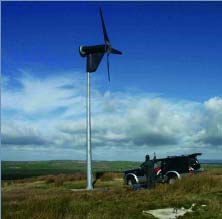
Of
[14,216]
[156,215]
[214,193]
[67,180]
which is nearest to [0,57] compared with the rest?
[14,216]

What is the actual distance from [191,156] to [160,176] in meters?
2.29

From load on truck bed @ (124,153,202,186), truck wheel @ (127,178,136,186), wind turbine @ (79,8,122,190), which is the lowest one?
truck wheel @ (127,178,136,186)

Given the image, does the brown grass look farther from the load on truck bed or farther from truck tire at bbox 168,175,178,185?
the load on truck bed

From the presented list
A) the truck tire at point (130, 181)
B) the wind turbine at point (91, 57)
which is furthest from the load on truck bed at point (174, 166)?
the wind turbine at point (91, 57)

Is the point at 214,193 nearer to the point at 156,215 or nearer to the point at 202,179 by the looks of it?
the point at 202,179

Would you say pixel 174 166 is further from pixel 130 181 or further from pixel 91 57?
pixel 91 57

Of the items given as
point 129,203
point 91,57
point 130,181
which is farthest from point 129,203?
point 91,57

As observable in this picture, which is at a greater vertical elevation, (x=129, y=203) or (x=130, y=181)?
(x=130, y=181)

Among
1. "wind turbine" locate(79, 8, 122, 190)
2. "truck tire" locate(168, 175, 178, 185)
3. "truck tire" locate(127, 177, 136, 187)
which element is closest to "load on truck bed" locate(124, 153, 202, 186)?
"truck tire" locate(168, 175, 178, 185)

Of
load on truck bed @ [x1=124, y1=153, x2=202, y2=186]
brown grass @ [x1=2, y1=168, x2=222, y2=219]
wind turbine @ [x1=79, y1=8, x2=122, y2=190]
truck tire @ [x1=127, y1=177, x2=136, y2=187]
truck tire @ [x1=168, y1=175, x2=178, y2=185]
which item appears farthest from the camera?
wind turbine @ [x1=79, y1=8, x2=122, y2=190]

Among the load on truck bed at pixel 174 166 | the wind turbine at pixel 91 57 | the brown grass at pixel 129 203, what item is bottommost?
the brown grass at pixel 129 203

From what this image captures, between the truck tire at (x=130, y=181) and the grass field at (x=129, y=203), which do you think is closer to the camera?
the grass field at (x=129, y=203)

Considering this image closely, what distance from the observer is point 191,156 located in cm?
2842

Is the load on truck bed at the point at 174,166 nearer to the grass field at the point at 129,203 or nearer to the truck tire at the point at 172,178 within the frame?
the truck tire at the point at 172,178
